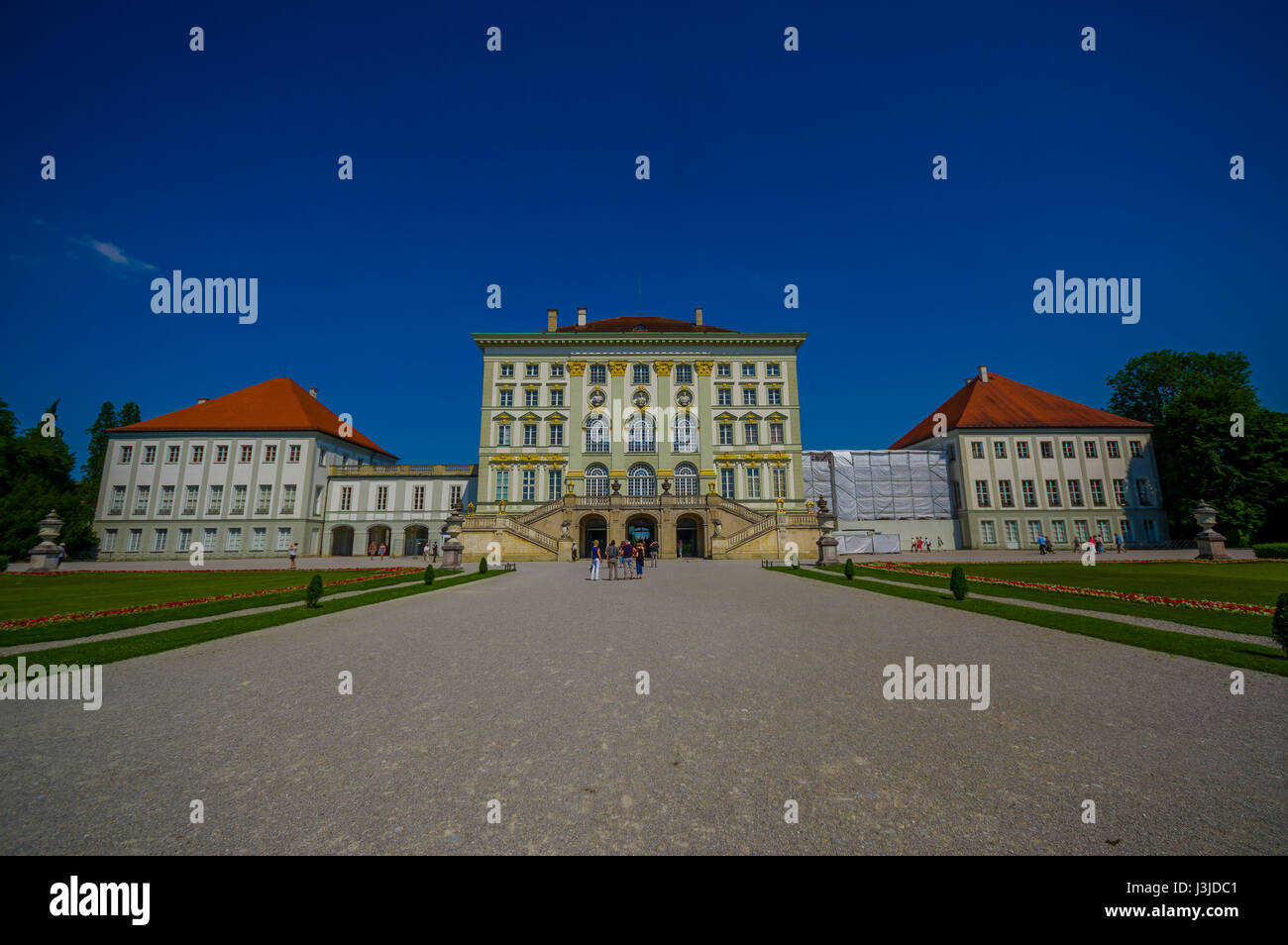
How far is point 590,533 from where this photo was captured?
43250mm

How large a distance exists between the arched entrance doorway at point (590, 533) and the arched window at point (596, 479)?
10.8 ft

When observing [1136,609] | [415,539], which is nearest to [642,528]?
[415,539]

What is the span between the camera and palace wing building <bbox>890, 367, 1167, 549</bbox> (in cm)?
4512

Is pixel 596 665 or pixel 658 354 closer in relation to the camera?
pixel 596 665

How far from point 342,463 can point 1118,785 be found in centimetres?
5627

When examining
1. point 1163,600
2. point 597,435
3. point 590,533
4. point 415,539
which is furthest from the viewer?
point 415,539

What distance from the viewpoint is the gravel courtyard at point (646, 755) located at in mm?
3055

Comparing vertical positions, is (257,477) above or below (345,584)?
above

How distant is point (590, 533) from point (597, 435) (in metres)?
8.71

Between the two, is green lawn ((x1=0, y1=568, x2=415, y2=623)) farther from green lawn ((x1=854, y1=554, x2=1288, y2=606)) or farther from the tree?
the tree

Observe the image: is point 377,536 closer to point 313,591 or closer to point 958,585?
point 313,591

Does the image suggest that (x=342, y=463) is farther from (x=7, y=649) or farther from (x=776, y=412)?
(x=7, y=649)
